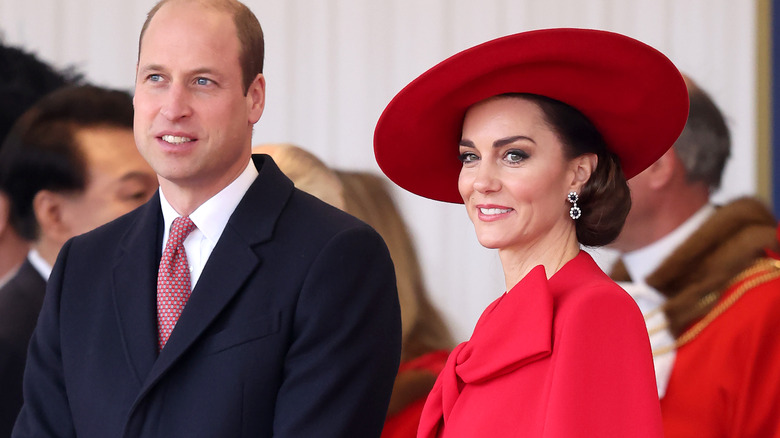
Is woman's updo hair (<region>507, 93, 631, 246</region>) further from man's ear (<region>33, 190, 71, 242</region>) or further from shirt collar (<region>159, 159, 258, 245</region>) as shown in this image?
man's ear (<region>33, 190, 71, 242</region>)

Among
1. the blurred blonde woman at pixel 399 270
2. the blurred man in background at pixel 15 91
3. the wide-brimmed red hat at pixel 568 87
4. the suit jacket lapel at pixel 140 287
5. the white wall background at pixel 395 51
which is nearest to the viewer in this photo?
the wide-brimmed red hat at pixel 568 87

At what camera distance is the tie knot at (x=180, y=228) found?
5.64ft

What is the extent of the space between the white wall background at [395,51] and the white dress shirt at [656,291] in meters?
0.56

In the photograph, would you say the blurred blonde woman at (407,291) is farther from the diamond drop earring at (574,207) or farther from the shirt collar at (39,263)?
the diamond drop earring at (574,207)

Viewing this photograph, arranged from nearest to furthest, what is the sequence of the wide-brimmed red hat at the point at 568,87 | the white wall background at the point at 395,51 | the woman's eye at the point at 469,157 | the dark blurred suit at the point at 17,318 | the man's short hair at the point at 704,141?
the wide-brimmed red hat at the point at 568,87 < the woman's eye at the point at 469,157 < the man's short hair at the point at 704,141 < the dark blurred suit at the point at 17,318 < the white wall background at the point at 395,51

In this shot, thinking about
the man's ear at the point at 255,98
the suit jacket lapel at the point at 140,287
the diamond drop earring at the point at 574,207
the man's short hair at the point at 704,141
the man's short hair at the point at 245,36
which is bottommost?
the man's short hair at the point at 704,141

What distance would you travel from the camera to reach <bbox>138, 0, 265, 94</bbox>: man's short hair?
5.65 feet

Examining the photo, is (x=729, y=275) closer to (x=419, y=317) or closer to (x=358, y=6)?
(x=419, y=317)

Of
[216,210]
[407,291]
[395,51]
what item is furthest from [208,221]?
[395,51]

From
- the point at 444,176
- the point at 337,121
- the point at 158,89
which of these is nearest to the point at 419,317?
the point at 337,121

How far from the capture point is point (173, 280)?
1702 millimetres

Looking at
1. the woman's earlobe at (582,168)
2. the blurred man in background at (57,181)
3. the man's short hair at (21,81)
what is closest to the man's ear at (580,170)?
the woman's earlobe at (582,168)

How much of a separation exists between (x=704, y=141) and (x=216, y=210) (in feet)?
5.61

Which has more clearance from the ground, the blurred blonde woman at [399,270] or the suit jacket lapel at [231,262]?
the suit jacket lapel at [231,262]
